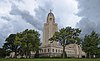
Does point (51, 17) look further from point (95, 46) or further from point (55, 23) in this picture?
point (95, 46)

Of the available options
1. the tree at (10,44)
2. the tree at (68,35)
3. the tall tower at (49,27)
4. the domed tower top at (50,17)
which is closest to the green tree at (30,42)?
the tree at (68,35)

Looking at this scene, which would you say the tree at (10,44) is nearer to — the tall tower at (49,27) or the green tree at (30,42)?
the green tree at (30,42)

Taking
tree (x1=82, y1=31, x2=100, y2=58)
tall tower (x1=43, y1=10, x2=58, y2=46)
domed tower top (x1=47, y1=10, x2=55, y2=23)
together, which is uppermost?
domed tower top (x1=47, y1=10, x2=55, y2=23)

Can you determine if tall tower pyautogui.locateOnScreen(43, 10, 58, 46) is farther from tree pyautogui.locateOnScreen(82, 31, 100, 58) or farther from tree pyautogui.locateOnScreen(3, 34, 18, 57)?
tree pyautogui.locateOnScreen(82, 31, 100, 58)

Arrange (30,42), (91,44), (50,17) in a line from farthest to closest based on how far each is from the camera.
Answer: (50,17), (30,42), (91,44)

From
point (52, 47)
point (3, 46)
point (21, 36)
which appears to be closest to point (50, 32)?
point (52, 47)

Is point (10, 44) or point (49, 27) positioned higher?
point (49, 27)

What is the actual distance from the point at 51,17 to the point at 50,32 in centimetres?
1433

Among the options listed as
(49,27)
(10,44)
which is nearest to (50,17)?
(49,27)

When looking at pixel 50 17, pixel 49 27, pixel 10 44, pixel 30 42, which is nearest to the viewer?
pixel 30 42

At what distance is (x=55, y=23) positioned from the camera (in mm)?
187750

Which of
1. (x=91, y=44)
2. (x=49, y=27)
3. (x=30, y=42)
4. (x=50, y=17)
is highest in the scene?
(x=50, y=17)

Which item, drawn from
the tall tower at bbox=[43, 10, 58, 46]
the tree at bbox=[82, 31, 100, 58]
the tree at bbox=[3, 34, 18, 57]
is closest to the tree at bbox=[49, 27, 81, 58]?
the tree at bbox=[82, 31, 100, 58]

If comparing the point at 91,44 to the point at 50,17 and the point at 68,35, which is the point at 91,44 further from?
the point at 50,17
